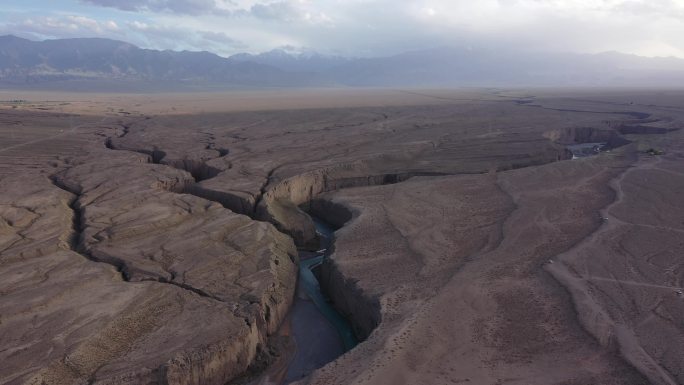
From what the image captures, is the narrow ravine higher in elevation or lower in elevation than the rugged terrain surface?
lower

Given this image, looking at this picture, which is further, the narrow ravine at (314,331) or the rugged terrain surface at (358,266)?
the narrow ravine at (314,331)

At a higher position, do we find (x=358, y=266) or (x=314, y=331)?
(x=358, y=266)

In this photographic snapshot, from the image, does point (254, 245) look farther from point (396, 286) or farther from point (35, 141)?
point (35, 141)

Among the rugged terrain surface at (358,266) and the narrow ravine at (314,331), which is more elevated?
the rugged terrain surface at (358,266)

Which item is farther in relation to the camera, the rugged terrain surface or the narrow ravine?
the narrow ravine

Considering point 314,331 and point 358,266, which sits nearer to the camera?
point 314,331
